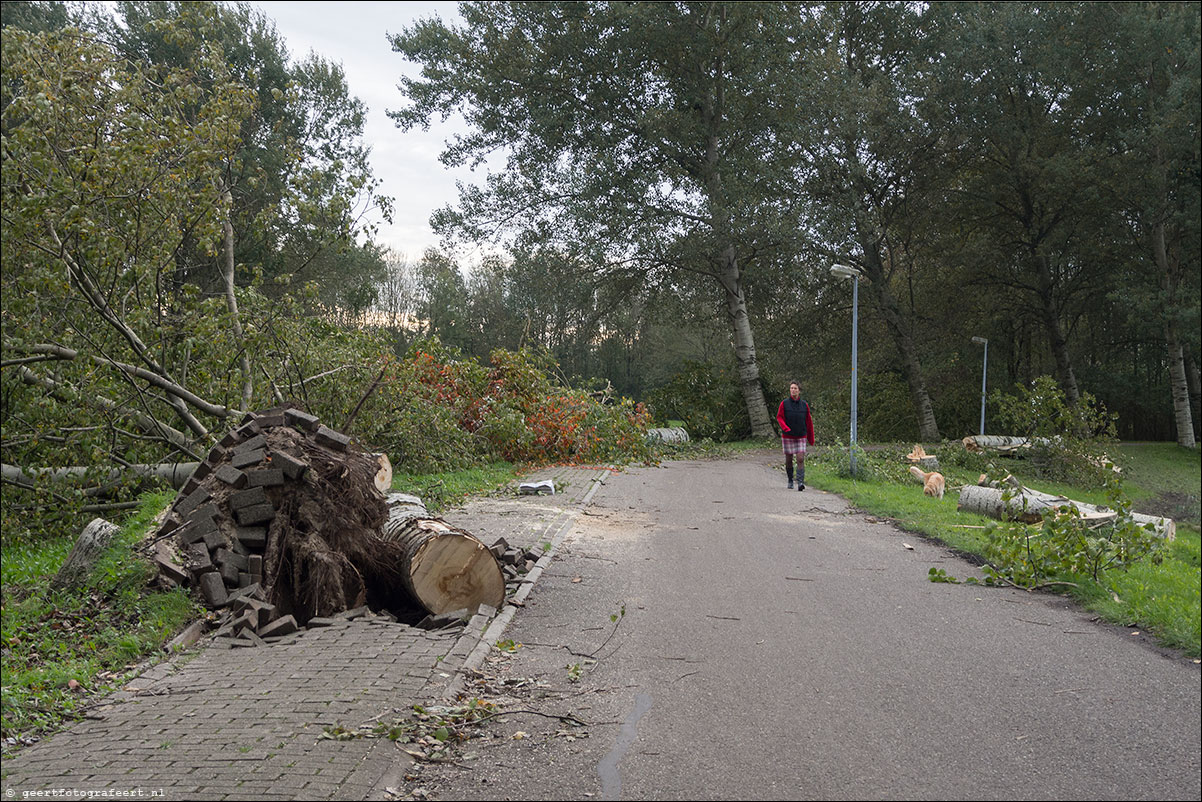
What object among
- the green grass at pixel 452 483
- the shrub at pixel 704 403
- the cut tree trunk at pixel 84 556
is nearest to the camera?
the cut tree trunk at pixel 84 556

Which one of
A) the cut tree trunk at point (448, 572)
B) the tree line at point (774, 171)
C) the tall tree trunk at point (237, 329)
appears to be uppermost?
the tree line at point (774, 171)

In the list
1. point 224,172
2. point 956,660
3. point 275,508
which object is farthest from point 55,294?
point 956,660

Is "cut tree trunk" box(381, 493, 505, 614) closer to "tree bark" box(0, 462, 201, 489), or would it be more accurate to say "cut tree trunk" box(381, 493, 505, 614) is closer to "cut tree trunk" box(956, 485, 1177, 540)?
"tree bark" box(0, 462, 201, 489)

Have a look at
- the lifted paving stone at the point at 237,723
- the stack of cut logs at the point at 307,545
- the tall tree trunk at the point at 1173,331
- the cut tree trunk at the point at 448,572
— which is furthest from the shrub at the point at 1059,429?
the lifted paving stone at the point at 237,723

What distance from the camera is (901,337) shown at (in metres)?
29.2

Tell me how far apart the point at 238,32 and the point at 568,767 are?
84.7 feet

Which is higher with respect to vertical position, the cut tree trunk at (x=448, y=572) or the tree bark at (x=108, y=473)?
the tree bark at (x=108, y=473)

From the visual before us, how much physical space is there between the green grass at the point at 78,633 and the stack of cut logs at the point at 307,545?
0.33m

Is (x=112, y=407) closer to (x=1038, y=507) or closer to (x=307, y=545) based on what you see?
(x=307, y=545)

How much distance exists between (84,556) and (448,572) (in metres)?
3.24

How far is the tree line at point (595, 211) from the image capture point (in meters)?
9.36

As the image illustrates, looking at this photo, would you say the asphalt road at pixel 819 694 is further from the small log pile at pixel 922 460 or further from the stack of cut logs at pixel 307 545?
the small log pile at pixel 922 460

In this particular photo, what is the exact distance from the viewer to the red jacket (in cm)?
1509

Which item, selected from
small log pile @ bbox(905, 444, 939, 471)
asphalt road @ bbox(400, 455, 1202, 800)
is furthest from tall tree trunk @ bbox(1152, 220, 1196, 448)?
small log pile @ bbox(905, 444, 939, 471)
